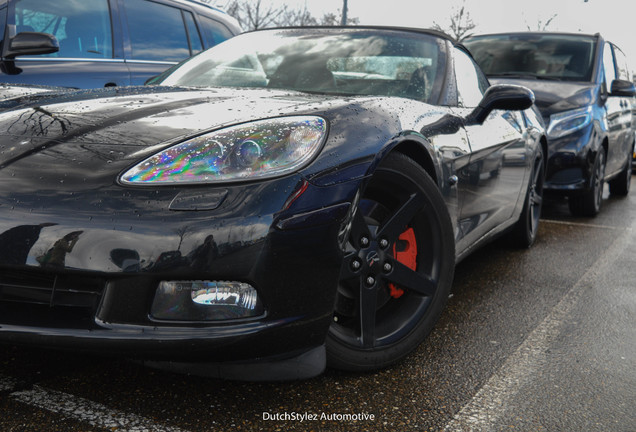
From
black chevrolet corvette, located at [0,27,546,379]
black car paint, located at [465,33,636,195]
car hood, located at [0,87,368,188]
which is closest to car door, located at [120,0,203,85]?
black chevrolet corvette, located at [0,27,546,379]

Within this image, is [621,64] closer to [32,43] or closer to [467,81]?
[467,81]

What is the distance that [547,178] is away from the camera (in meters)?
5.98

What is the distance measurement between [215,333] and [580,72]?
5.67m

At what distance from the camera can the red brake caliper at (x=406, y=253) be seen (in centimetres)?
263

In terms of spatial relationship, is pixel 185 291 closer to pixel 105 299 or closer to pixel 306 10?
pixel 105 299

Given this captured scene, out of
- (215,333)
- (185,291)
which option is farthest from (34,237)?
(215,333)

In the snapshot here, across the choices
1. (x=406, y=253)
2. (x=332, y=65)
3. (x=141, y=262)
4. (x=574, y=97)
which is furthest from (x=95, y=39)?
(x=574, y=97)

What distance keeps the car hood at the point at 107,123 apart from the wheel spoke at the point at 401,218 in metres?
0.43

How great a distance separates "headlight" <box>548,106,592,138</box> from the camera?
5914mm

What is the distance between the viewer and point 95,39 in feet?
15.7

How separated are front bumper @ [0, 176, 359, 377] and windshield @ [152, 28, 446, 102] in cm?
132

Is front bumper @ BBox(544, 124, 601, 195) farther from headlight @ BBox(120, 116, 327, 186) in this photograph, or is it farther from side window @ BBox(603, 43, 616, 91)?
headlight @ BBox(120, 116, 327, 186)

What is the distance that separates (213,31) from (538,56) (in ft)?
10.3

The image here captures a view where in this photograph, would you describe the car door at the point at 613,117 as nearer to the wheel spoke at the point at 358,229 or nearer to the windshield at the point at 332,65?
the windshield at the point at 332,65
